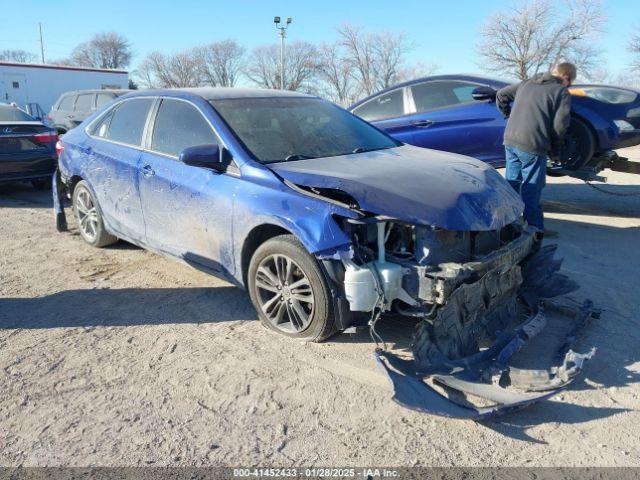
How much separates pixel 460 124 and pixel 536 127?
149 cm

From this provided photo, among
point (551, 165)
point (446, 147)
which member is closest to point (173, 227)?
point (446, 147)

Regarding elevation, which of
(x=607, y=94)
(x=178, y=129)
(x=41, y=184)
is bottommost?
(x=41, y=184)

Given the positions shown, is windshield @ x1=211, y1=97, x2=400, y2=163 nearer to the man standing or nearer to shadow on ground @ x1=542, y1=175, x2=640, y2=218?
the man standing

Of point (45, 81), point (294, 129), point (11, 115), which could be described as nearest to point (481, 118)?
point (294, 129)

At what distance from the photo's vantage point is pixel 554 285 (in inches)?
161

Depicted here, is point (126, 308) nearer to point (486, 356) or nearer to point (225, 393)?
point (225, 393)

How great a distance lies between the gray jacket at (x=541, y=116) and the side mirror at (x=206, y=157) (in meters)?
3.18

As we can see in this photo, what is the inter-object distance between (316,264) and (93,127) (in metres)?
3.49

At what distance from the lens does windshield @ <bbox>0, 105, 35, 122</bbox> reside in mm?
9180

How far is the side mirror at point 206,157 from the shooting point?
3.80 meters

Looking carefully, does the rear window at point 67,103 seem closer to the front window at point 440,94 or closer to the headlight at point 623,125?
the front window at point 440,94

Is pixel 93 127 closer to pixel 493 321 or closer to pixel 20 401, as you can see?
pixel 20 401

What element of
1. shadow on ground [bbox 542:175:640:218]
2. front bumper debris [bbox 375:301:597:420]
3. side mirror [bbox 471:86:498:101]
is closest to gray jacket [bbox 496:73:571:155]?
side mirror [bbox 471:86:498:101]

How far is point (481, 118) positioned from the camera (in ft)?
22.1
